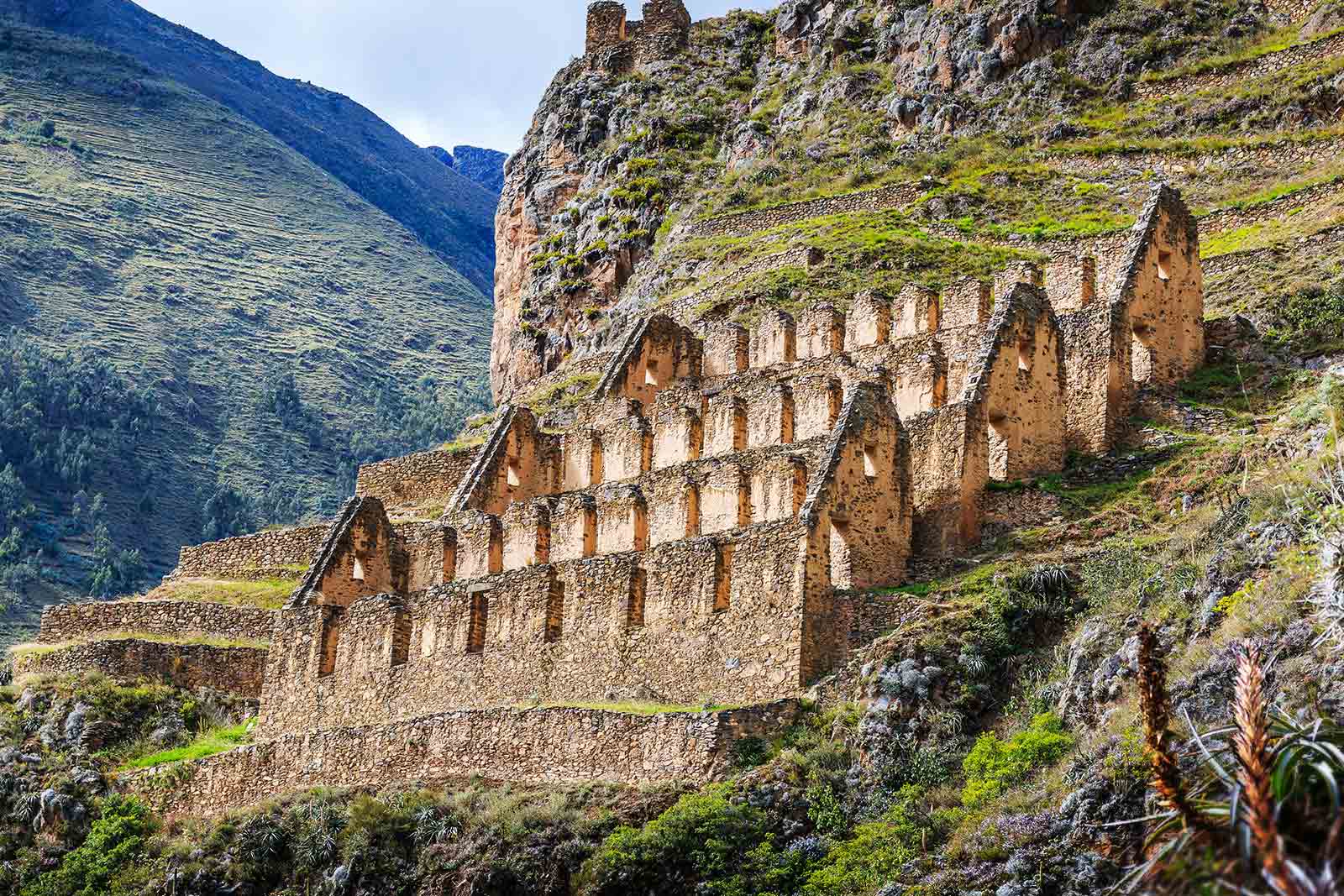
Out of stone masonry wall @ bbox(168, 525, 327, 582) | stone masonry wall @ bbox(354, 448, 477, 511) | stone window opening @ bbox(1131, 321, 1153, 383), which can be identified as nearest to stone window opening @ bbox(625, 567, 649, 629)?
stone window opening @ bbox(1131, 321, 1153, 383)

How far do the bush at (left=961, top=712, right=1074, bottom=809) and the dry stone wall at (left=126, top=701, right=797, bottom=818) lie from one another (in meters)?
4.17

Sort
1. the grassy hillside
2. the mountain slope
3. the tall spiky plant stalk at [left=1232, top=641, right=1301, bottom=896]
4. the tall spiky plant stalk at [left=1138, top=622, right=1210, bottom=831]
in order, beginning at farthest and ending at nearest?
the mountain slope → the grassy hillside → the tall spiky plant stalk at [left=1138, top=622, right=1210, bottom=831] → the tall spiky plant stalk at [left=1232, top=641, right=1301, bottom=896]

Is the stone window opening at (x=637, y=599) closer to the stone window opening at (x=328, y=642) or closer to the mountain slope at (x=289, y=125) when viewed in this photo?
the stone window opening at (x=328, y=642)

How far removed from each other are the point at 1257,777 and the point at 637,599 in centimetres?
2371

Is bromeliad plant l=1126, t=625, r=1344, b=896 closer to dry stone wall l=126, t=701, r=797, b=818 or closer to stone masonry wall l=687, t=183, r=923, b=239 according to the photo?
dry stone wall l=126, t=701, r=797, b=818

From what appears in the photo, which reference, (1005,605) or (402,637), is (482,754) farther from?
(1005,605)

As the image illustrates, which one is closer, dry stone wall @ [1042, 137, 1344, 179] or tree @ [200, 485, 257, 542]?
dry stone wall @ [1042, 137, 1344, 179]

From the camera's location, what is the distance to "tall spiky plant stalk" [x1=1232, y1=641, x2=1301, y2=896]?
47.3 feet

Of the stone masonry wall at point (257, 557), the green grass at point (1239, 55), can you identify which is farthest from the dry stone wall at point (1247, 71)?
the stone masonry wall at point (257, 557)

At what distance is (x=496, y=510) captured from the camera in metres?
51.9

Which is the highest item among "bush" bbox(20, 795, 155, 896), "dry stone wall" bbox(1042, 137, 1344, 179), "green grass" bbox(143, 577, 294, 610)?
"dry stone wall" bbox(1042, 137, 1344, 179)

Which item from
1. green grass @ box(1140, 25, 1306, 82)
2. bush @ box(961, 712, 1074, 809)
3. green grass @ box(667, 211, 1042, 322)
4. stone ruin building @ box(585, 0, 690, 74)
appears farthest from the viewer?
stone ruin building @ box(585, 0, 690, 74)

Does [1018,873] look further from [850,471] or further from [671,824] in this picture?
[850,471]

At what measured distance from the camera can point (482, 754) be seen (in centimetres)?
3703
